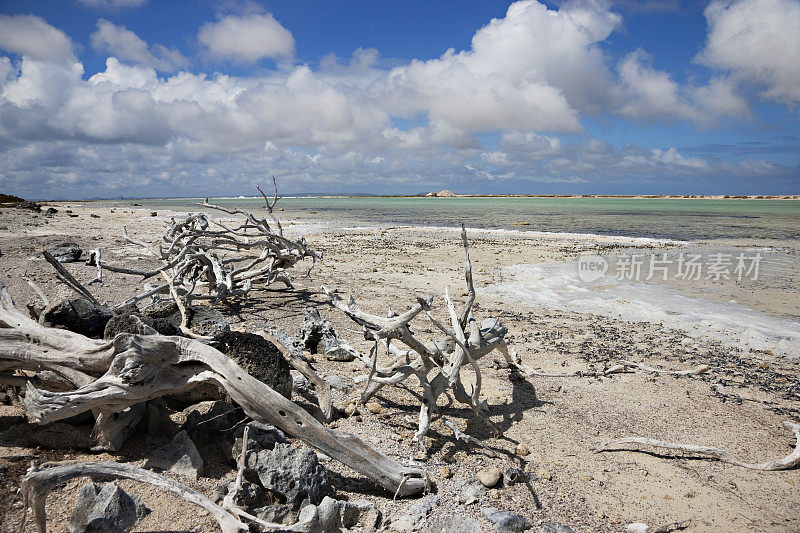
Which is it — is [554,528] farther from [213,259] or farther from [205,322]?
[213,259]

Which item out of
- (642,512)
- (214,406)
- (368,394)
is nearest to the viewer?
(642,512)

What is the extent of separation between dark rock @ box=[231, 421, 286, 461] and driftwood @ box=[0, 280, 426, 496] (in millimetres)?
99

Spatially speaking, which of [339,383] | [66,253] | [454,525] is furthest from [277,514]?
[66,253]

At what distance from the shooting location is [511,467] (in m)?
3.22

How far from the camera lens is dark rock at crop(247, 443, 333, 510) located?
2447 millimetres

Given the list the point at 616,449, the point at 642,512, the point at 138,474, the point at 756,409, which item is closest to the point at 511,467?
the point at 642,512

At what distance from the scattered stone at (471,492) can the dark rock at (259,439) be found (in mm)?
1249

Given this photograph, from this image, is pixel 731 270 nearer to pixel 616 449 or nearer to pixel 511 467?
pixel 616 449

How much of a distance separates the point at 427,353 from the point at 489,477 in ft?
3.43

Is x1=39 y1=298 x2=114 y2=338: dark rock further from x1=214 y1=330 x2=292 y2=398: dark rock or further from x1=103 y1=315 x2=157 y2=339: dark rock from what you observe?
x1=214 y1=330 x2=292 y2=398: dark rock

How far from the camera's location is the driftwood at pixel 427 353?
10.9 ft

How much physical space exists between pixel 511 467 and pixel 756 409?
312 cm

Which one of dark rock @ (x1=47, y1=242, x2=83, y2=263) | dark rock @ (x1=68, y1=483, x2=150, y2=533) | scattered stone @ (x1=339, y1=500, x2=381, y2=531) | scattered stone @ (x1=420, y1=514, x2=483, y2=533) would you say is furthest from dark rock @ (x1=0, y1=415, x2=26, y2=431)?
dark rock @ (x1=47, y1=242, x2=83, y2=263)

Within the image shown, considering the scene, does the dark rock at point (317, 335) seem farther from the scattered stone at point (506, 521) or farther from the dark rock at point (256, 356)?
the scattered stone at point (506, 521)
